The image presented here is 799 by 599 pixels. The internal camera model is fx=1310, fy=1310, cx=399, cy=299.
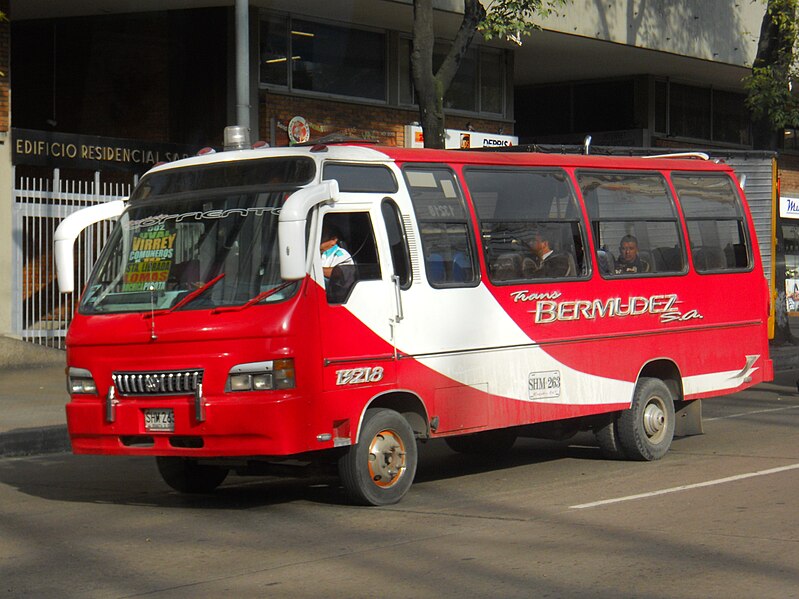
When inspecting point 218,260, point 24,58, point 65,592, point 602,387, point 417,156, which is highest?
point 24,58

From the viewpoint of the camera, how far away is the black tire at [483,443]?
38.1 feet

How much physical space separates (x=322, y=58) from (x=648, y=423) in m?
13.1

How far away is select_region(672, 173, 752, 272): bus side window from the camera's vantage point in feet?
39.3

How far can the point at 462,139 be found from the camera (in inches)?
989

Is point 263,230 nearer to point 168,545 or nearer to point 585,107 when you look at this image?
point 168,545

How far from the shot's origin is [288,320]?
840 cm

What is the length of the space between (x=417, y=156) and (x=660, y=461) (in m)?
3.56

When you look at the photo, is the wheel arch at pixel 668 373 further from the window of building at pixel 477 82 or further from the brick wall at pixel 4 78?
the window of building at pixel 477 82

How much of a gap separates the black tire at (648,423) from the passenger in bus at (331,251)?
339 cm

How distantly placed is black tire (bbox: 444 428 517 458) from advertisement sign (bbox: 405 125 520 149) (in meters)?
12.6

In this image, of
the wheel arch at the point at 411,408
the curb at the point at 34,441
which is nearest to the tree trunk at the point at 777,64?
the curb at the point at 34,441

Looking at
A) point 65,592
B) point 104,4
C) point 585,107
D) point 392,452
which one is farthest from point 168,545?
point 585,107

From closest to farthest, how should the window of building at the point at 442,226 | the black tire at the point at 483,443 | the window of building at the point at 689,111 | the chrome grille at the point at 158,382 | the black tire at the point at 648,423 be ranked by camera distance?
the chrome grille at the point at 158,382, the window of building at the point at 442,226, the black tire at the point at 648,423, the black tire at the point at 483,443, the window of building at the point at 689,111

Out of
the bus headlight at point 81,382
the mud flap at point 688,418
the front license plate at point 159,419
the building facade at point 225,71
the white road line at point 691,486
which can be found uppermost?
the building facade at point 225,71
